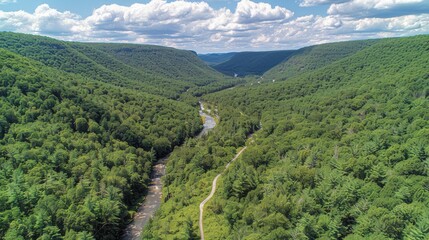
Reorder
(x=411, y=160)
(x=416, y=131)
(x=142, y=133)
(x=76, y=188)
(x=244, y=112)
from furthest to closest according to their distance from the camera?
(x=244, y=112) < (x=142, y=133) < (x=416, y=131) < (x=76, y=188) < (x=411, y=160)

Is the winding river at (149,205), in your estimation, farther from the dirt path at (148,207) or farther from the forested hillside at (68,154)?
the forested hillside at (68,154)

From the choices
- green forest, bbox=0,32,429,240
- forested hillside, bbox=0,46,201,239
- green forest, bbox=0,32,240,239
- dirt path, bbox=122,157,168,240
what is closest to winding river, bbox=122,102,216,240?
dirt path, bbox=122,157,168,240

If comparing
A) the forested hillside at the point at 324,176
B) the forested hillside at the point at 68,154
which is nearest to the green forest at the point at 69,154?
the forested hillside at the point at 68,154

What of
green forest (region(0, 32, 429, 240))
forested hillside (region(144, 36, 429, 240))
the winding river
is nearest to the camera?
forested hillside (region(144, 36, 429, 240))

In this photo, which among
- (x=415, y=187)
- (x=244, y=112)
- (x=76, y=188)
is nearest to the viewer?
(x=415, y=187)

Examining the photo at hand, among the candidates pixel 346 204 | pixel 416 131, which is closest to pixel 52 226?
pixel 346 204

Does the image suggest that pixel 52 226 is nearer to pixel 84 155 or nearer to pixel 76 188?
pixel 76 188

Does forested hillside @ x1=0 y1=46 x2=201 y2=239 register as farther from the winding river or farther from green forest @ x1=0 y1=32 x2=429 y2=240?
the winding river
